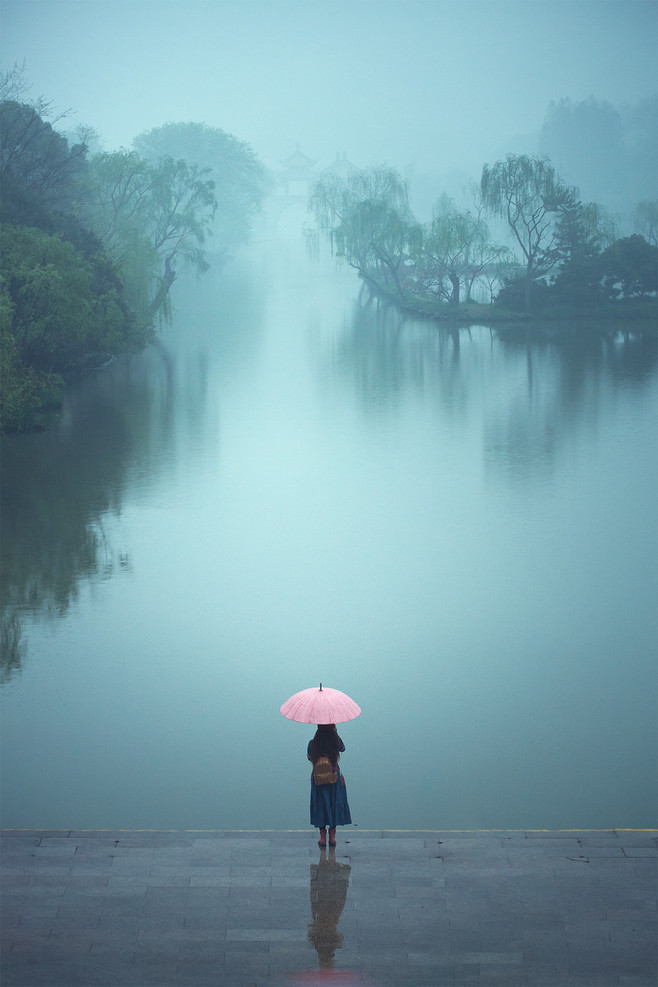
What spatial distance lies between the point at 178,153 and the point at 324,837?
73.0 meters

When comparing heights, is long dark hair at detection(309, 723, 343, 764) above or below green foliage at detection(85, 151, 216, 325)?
below

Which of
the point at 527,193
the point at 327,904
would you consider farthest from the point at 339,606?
the point at 527,193

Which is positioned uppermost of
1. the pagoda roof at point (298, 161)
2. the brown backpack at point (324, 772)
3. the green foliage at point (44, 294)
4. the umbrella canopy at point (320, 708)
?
the pagoda roof at point (298, 161)

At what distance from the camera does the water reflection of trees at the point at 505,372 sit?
24094 millimetres

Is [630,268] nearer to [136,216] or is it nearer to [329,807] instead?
[136,216]

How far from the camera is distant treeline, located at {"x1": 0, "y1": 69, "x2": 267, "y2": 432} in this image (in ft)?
84.3

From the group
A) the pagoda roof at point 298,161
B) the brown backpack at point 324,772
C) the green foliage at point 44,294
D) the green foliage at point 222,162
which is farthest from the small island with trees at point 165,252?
the pagoda roof at point 298,161

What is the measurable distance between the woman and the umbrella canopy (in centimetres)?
8

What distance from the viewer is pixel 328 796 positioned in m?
6.98

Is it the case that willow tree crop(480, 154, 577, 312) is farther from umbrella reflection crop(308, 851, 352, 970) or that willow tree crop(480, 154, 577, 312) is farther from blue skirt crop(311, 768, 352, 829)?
umbrella reflection crop(308, 851, 352, 970)

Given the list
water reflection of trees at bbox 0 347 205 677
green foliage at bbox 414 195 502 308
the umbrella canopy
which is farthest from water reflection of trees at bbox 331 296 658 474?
the umbrella canopy

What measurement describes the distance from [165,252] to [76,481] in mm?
29504

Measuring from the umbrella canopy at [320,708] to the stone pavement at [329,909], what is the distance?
823 mm

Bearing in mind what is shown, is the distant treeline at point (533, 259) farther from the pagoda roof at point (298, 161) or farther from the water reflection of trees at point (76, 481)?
the pagoda roof at point (298, 161)
